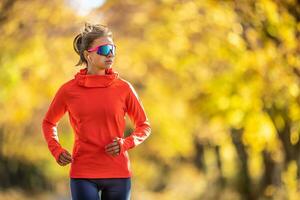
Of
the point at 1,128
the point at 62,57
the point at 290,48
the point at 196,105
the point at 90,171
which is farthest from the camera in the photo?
the point at 1,128

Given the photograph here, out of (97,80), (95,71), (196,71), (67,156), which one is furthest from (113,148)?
(196,71)

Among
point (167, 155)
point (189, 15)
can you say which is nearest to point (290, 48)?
point (189, 15)

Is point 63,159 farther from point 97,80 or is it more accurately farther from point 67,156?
point 97,80

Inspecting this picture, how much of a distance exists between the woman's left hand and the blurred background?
6012 millimetres

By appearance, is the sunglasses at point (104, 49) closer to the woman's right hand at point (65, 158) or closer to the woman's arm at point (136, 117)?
the woman's arm at point (136, 117)

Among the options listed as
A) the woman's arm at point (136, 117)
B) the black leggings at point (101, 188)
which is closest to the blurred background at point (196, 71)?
the woman's arm at point (136, 117)

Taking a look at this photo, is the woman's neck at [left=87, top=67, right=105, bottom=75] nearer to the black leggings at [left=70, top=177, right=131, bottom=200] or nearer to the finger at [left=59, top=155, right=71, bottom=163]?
the finger at [left=59, top=155, right=71, bottom=163]

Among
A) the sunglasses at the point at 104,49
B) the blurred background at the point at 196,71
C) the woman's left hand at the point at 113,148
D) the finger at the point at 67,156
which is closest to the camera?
the woman's left hand at the point at 113,148

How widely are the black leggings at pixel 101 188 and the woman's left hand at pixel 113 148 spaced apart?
22 cm

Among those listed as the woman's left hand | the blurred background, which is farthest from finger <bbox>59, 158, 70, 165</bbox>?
the blurred background

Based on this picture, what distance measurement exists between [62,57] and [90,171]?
2205 cm

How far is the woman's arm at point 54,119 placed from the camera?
24.4ft

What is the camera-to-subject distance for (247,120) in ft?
65.0

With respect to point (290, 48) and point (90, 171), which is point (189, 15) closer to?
point (290, 48)
